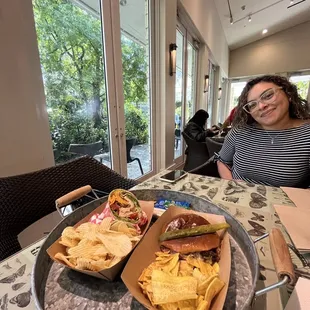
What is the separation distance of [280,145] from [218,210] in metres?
0.83

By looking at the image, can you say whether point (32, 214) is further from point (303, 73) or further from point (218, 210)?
point (303, 73)

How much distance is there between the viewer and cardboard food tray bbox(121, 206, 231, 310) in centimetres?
33

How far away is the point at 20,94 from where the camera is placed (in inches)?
47.3

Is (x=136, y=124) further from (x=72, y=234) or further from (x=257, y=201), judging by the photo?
(x=72, y=234)

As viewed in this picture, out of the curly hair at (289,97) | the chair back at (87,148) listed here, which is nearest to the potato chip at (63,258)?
the curly hair at (289,97)

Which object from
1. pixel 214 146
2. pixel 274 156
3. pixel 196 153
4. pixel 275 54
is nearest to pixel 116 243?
pixel 274 156

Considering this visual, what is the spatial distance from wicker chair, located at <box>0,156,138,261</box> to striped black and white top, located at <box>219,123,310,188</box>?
0.79 m

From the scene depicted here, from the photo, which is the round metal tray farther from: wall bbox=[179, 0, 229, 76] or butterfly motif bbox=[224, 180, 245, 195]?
wall bbox=[179, 0, 229, 76]

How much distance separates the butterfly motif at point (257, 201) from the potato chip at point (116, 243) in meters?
0.55

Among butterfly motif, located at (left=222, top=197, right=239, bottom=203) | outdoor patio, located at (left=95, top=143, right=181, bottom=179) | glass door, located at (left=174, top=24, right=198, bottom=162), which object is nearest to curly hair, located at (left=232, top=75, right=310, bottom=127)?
butterfly motif, located at (left=222, top=197, right=239, bottom=203)

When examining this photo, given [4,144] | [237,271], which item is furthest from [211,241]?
[4,144]

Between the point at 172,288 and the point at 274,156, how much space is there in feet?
3.59

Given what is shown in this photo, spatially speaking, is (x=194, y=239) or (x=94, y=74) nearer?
(x=194, y=239)

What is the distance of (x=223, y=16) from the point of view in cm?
588
